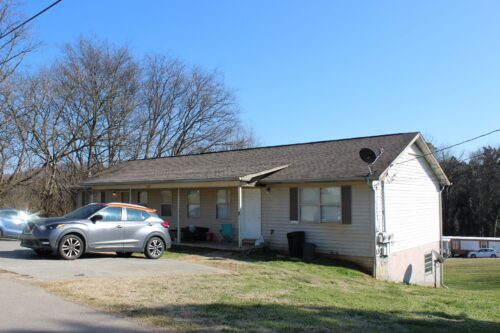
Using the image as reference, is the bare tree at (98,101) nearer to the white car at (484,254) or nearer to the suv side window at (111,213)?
the suv side window at (111,213)

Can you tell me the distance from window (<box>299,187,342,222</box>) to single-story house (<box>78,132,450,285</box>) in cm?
4

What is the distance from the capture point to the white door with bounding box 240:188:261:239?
1952 cm

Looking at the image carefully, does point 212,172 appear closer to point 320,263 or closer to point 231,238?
point 231,238

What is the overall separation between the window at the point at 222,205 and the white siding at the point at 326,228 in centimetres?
241

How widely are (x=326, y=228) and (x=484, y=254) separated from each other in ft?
151

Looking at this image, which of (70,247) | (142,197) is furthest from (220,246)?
(142,197)

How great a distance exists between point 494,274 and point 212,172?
2196 cm

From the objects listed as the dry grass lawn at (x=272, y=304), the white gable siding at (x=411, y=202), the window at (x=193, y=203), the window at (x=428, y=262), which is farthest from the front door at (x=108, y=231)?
the window at (x=428, y=262)

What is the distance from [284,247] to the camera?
18.6m

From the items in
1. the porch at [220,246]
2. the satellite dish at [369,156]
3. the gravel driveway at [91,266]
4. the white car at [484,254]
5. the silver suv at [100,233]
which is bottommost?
the white car at [484,254]

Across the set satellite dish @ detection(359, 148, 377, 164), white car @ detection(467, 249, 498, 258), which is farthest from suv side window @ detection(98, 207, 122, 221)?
white car @ detection(467, 249, 498, 258)

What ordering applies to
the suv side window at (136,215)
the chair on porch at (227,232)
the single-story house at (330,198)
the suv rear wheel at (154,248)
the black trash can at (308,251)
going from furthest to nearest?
the chair on porch at (227,232), the black trash can at (308,251), the single-story house at (330,198), the suv rear wheel at (154,248), the suv side window at (136,215)

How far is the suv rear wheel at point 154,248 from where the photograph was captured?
15.3 meters

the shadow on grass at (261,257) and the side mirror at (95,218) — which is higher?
the side mirror at (95,218)
